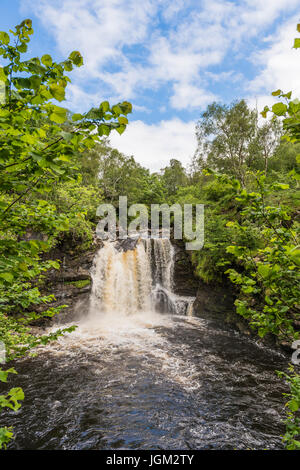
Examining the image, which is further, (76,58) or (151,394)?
(151,394)

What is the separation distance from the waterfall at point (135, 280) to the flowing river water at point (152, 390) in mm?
1542

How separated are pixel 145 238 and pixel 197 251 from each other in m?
4.13

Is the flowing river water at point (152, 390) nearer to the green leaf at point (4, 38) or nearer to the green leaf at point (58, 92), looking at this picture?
the green leaf at point (58, 92)

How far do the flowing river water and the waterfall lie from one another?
154cm

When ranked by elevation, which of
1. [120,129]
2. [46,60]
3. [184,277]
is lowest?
[184,277]

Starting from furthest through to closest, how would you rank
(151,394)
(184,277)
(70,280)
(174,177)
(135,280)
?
(174,177) → (184,277) → (135,280) → (70,280) → (151,394)

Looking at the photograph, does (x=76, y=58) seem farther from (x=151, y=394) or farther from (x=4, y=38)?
(x=151, y=394)

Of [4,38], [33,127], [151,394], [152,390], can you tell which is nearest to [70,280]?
[152,390]

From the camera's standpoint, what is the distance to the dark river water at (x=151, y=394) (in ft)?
16.5

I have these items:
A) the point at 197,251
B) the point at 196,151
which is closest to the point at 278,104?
the point at 197,251

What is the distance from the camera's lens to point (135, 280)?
15203mm

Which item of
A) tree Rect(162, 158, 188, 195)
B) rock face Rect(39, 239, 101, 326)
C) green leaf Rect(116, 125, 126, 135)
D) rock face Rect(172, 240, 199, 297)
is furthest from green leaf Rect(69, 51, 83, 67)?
tree Rect(162, 158, 188, 195)

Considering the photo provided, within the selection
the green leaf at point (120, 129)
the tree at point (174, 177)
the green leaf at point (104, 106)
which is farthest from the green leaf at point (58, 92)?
the tree at point (174, 177)

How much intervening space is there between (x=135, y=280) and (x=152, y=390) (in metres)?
8.61
